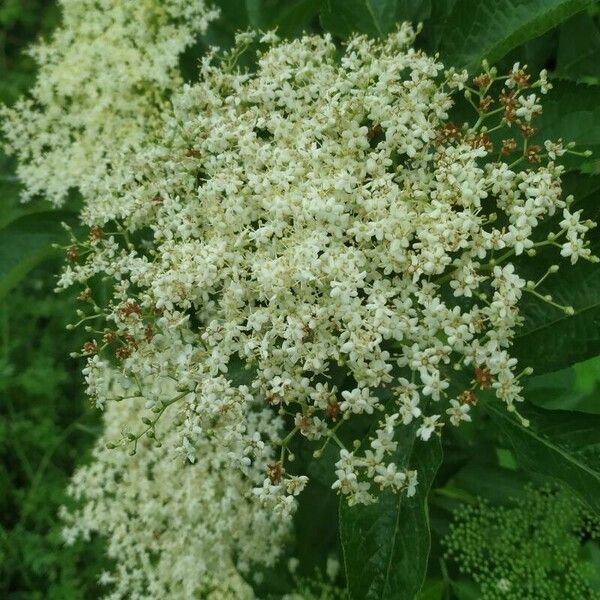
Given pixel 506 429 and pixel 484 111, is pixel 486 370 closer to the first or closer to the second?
pixel 506 429

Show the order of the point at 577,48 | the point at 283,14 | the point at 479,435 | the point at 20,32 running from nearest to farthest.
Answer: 1. the point at 283,14
2. the point at 577,48
3. the point at 479,435
4. the point at 20,32

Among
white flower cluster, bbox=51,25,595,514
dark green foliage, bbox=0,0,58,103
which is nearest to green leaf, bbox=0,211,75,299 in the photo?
white flower cluster, bbox=51,25,595,514

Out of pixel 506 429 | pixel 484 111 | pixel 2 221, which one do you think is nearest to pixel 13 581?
pixel 2 221

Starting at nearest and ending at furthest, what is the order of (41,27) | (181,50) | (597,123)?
(597,123)
(181,50)
(41,27)

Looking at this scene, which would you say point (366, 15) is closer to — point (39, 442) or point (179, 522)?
point (179, 522)

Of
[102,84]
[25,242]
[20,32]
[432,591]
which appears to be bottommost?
[432,591]

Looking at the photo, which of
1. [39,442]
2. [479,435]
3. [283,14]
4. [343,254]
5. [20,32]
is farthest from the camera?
[20,32]

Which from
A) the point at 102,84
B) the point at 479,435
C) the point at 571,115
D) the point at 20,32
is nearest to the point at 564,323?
the point at 571,115

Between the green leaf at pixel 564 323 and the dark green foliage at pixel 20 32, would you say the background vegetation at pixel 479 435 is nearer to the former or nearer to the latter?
the green leaf at pixel 564 323
